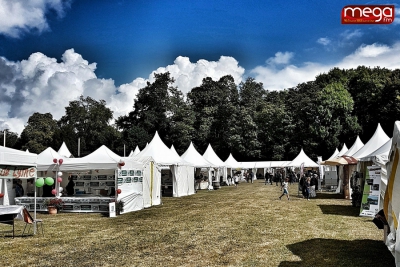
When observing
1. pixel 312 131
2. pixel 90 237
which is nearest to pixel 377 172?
pixel 90 237

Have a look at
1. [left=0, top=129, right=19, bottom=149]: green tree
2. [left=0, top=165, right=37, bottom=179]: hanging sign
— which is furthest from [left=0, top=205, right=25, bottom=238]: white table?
[left=0, top=129, right=19, bottom=149]: green tree

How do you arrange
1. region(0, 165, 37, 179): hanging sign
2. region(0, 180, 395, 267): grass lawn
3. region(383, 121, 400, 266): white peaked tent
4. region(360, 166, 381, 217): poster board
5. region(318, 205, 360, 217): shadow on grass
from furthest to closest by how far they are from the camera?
region(318, 205, 360, 217): shadow on grass, region(360, 166, 381, 217): poster board, region(0, 165, 37, 179): hanging sign, region(0, 180, 395, 267): grass lawn, region(383, 121, 400, 266): white peaked tent

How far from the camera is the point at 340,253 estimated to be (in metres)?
7.94

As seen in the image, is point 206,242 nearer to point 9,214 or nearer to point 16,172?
point 9,214

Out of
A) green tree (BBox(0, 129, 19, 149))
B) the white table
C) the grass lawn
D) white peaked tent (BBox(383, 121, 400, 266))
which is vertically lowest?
the grass lawn

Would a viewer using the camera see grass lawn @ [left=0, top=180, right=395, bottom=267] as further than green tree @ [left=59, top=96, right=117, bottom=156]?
No

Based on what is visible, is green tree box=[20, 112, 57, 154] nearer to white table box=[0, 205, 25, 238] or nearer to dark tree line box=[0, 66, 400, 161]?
dark tree line box=[0, 66, 400, 161]

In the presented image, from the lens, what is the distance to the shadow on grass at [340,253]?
7.16 m

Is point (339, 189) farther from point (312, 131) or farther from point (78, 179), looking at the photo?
point (312, 131)

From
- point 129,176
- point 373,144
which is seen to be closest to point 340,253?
point 129,176

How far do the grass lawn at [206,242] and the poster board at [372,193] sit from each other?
1.34 ft

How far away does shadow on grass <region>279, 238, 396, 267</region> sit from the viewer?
7.16m

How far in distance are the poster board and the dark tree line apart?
1374 inches

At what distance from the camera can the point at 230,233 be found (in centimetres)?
1041
